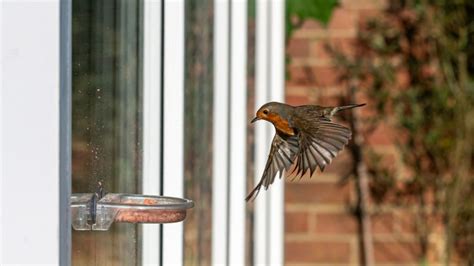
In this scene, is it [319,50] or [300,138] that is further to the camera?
[319,50]

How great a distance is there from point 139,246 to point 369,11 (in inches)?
124

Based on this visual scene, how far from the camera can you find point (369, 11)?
4426mm

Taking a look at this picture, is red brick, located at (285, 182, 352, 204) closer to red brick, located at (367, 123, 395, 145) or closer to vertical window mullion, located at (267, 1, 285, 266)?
red brick, located at (367, 123, 395, 145)

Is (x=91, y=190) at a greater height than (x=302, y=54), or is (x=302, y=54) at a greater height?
(x=302, y=54)

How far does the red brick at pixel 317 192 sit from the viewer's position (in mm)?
4297

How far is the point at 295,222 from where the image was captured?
430cm

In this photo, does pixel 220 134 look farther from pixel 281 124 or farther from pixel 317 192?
pixel 317 192

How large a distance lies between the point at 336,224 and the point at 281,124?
2.75 meters

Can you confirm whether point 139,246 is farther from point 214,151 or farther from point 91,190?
point 214,151

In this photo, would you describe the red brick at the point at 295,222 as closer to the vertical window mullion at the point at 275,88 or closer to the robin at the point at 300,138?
the vertical window mullion at the point at 275,88

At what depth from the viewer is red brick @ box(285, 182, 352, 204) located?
430 cm

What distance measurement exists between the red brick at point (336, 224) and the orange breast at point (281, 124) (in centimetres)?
264

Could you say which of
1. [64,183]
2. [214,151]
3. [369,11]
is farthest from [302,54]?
[64,183]
